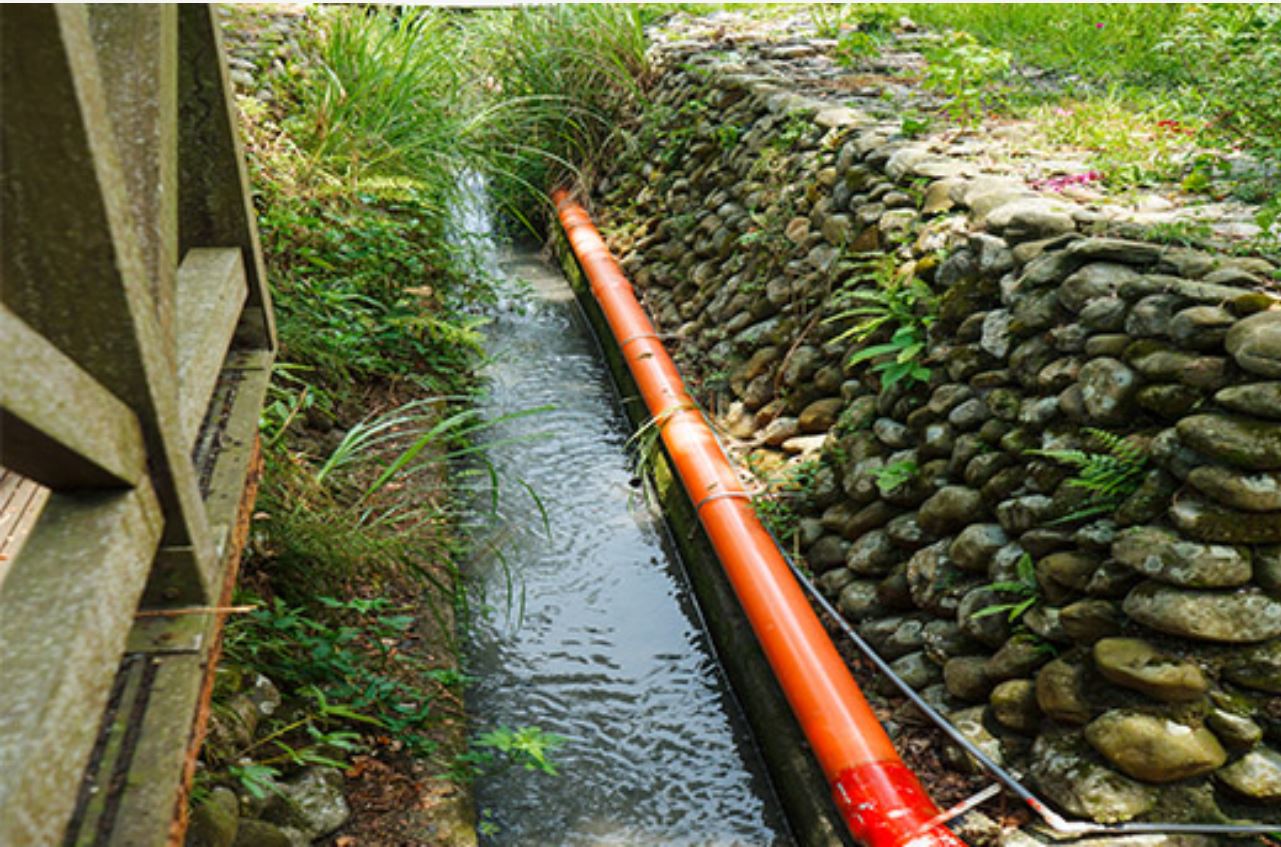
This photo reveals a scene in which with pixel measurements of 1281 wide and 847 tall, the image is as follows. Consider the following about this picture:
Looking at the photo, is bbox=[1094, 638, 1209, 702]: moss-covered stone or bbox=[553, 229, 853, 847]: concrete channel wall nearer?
bbox=[1094, 638, 1209, 702]: moss-covered stone

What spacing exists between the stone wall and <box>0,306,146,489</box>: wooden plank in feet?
7.10

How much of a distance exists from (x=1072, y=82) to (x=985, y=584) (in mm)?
3279

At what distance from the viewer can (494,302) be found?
6.31 meters

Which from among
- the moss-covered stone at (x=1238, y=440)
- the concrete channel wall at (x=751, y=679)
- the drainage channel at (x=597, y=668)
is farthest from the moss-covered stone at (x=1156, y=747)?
the drainage channel at (x=597, y=668)

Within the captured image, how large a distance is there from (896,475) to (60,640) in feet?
8.71

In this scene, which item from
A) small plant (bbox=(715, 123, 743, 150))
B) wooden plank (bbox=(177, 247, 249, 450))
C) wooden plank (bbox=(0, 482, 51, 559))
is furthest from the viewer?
small plant (bbox=(715, 123, 743, 150))

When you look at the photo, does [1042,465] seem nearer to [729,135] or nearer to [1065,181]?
[1065,181]

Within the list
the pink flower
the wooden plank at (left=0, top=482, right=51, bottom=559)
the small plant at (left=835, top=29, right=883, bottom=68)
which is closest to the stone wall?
the pink flower

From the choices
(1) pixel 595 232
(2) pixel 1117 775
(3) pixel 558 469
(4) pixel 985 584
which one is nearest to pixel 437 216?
(1) pixel 595 232

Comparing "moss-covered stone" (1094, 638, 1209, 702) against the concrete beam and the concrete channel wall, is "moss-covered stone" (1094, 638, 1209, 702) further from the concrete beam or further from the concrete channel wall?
the concrete beam

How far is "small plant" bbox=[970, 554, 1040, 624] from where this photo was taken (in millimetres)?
2766

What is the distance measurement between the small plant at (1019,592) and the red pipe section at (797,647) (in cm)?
45

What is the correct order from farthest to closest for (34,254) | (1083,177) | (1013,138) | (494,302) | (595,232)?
(595,232)
(494,302)
(1013,138)
(1083,177)
(34,254)

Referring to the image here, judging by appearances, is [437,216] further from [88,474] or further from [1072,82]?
[88,474]
